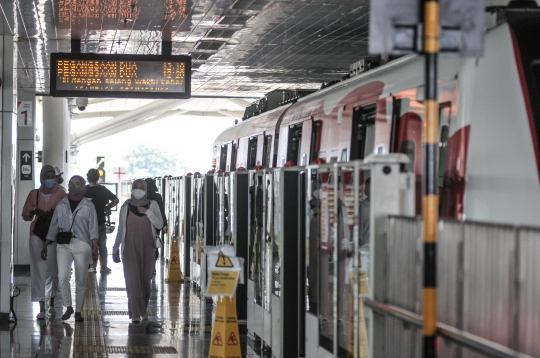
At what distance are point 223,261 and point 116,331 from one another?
13.3 feet

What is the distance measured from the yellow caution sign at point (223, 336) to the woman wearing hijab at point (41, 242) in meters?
5.11

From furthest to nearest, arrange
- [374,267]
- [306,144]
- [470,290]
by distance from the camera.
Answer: [306,144], [374,267], [470,290]

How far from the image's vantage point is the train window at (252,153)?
752 inches

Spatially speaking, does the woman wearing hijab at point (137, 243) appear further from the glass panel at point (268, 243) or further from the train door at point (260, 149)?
the train door at point (260, 149)

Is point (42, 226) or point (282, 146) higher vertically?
point (282, 146)

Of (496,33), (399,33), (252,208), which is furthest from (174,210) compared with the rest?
(399,33)

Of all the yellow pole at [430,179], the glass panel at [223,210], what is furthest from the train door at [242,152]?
the yellow pole at [430,179]

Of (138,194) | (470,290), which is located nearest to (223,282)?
(470,290)

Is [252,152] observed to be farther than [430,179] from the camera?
Yes

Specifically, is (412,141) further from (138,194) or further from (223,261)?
(138,194)

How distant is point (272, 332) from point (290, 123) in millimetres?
6506

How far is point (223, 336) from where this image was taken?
8305 millimetres

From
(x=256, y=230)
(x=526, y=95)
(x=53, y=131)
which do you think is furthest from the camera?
(x=53, y=131)

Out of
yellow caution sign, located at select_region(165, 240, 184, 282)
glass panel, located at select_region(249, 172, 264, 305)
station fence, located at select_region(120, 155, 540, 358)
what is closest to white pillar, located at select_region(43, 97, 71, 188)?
yellow caution sign, located at select_region(165, 240, 184, 282)
